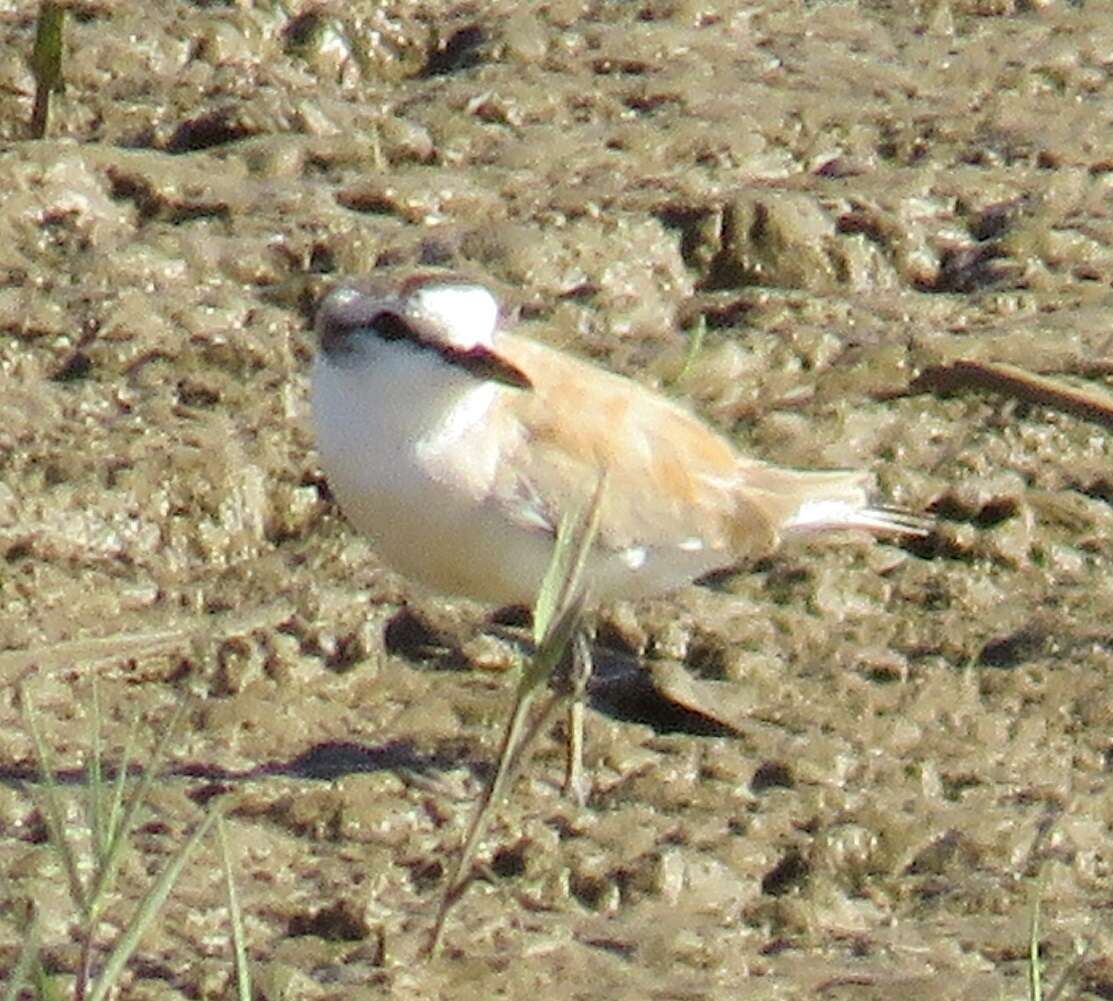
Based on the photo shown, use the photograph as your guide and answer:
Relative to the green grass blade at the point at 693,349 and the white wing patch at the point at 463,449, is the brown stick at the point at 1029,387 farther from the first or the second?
the white wing patch at the point at 463,449

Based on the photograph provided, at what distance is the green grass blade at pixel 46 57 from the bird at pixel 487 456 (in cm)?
174

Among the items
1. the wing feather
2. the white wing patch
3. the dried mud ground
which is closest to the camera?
the dried mud ground

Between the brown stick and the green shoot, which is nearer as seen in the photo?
the green shoot

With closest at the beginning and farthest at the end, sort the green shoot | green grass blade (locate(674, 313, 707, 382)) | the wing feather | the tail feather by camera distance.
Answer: the green shoot < the wing feather < the tail feather < green grass blade (locate(674, 313, 707, 382))

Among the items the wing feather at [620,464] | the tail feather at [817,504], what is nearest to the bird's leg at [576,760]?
the wing feather at [620,464]

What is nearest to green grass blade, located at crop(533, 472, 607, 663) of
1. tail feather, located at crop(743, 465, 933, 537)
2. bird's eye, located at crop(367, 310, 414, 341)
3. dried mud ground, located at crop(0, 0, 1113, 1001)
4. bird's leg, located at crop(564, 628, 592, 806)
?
dried mud ground, located at crop(0, 0, 1113, 1001)

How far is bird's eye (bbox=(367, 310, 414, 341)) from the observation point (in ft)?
20.0

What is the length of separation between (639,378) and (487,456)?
1381 mm

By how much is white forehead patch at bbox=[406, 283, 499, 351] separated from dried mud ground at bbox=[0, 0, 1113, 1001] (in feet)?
2.58

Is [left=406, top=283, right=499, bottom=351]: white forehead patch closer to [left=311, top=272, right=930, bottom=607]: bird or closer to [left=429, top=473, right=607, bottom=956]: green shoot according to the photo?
[left=311, top=272, right=930, bottom=607]: bird

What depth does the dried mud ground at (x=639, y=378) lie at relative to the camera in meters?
5.49

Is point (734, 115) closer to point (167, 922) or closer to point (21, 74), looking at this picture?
point (21, 74)

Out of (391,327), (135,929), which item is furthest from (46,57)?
(135,929)

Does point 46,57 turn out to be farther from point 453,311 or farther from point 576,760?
point 576,760
